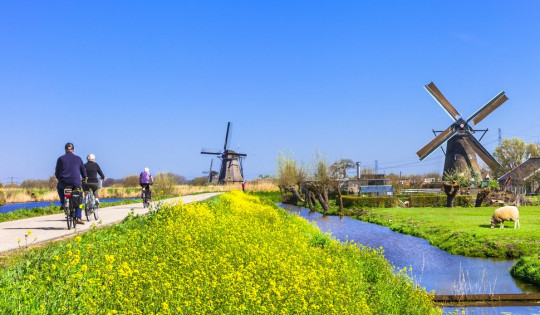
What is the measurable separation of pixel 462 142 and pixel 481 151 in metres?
2.76

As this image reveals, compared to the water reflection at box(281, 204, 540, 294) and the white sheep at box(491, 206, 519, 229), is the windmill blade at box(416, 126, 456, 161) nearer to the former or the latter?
the water reflection at box(281, 204, 540, 294)

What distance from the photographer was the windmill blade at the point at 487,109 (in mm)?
61406

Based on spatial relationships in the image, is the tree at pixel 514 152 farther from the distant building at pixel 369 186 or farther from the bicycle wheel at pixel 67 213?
the bicycle wheel at pixel 67 213

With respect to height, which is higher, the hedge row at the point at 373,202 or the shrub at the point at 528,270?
the hedge row at the point at 373,202

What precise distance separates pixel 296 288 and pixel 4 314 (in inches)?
131

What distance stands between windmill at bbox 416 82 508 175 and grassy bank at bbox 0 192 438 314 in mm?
51822

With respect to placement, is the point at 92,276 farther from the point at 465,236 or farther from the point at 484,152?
the point at 484,152

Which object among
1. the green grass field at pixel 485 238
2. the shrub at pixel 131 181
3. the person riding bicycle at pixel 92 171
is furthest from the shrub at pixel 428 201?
the shrub at pixel 131 181

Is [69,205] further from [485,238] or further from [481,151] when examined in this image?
[481,151]

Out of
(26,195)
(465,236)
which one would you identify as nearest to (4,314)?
(465,236)

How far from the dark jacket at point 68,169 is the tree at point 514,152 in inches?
3247

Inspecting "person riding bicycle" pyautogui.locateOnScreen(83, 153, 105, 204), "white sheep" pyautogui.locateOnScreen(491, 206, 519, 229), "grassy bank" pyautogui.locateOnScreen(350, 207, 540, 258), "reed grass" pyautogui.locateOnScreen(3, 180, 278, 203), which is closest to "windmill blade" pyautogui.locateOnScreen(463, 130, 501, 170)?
"reed grass" pyautogui.locateOnScreen(3, 180, 278, 203)

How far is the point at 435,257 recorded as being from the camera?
18031 mm

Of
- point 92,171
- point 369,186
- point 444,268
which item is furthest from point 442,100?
point 92,171
